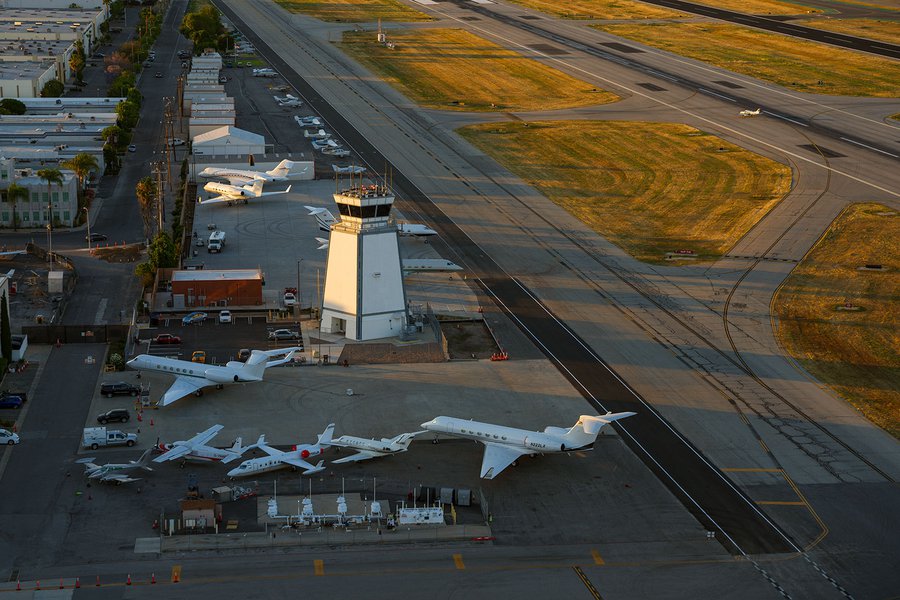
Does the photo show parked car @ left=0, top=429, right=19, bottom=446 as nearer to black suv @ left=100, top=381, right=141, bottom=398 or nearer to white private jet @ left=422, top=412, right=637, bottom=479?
black suv @ left=100, top=381, right=141, bottom=398

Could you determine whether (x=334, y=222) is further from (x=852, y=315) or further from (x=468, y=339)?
(x=852, y=315)

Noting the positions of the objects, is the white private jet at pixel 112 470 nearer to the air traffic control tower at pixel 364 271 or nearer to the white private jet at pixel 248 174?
the air traffic control tower at pixel 364 271

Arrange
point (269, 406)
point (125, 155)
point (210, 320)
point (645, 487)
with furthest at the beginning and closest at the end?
1. point (125, 155)
2. point (210, 320)
3. point (269, 406)
4. point (645, 487)

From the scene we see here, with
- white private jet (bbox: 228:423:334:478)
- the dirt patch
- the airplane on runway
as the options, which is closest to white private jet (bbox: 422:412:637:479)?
white private jet (bbox: 228:423:334:478)

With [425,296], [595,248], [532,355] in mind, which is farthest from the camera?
[595,248]

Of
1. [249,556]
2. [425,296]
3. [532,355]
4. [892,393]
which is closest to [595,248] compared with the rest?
[425,296]

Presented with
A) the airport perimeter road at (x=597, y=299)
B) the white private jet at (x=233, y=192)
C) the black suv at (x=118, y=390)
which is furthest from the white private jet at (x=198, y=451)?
the white private jet at (x=233, y=192)

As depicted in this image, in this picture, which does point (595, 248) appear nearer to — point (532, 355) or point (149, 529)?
point (532, 355)
